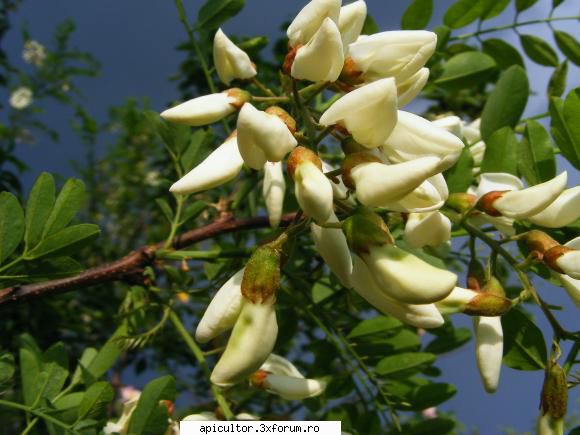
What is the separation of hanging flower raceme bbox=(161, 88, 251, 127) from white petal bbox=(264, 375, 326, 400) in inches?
10.9

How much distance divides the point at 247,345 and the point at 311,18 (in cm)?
25

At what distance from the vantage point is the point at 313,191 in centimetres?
38

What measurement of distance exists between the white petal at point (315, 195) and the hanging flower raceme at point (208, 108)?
14cm

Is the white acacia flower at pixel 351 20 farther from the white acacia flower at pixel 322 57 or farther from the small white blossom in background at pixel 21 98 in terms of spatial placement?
the small white blossom in background at pixel 21 98

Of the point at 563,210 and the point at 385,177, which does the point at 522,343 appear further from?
the point at 385,177

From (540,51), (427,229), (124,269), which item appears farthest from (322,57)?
(540,51)

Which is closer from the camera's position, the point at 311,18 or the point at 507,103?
the point at 311,18

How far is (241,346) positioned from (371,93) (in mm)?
185

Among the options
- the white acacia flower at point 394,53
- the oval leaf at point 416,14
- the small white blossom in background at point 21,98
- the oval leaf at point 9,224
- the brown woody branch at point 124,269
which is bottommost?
the small white blossom in background at point 21,98

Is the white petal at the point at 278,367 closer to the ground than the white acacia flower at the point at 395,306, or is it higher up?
closer to the ground

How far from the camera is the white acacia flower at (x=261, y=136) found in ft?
1.27

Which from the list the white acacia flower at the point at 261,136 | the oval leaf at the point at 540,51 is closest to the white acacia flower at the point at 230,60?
the white acacia flower at the point at 261,136

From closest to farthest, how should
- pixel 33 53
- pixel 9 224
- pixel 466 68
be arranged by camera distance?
pixel 9 224 → pixel 466 68 → pixel 33 53

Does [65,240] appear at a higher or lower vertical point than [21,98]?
higher
